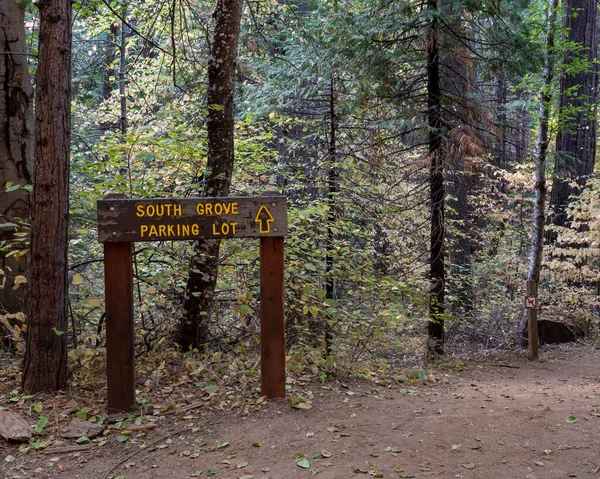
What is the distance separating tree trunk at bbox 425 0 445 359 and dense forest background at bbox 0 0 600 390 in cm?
3

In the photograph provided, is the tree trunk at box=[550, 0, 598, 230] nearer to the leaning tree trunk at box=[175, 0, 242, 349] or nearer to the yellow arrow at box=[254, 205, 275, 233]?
the leaning tree trunk at box=[175, 0, 242, 349]

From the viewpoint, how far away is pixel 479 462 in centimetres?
404

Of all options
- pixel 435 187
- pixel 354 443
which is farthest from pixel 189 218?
pixel 435 187

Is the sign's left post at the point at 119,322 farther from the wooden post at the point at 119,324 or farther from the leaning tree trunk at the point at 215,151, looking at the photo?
the leaning tree trunk at the point at 215,151

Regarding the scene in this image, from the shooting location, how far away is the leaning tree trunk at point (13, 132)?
6.41 metres

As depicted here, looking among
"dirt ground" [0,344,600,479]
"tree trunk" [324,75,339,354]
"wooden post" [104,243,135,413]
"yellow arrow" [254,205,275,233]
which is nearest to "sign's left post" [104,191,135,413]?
"wooden post" [104,243,135,413]

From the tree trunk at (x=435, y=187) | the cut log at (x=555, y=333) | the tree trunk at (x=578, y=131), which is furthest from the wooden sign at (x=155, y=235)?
the tree trunk at (x=578, y=131)

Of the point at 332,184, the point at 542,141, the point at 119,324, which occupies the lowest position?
the point at 119,324

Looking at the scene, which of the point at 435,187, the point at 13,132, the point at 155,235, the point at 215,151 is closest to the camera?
the point at 155,235

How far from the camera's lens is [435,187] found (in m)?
9.31

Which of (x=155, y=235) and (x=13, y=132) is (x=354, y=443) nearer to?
(x=155, y=235)

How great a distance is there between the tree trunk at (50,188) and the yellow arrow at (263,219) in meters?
1.78

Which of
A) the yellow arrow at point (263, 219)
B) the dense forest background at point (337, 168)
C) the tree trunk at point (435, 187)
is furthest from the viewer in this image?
the tree trunk at point (435, 187)

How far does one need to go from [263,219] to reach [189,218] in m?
0.66
